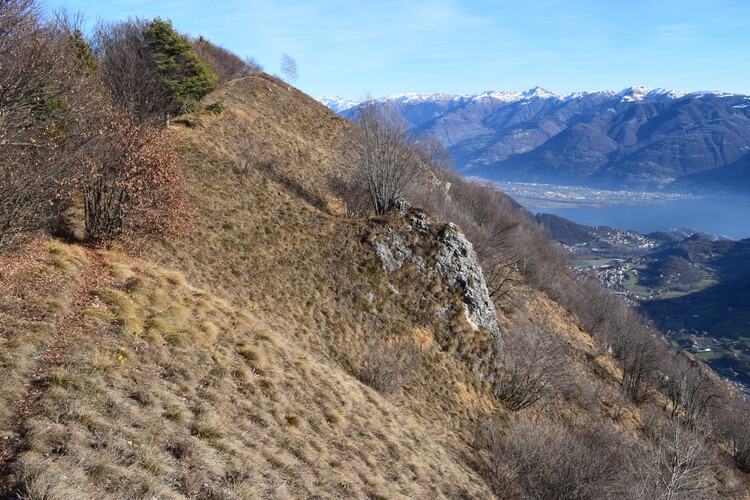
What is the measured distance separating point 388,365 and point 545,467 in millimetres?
9228

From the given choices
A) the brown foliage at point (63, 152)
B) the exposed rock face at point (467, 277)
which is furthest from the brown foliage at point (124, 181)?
the exposed rock face at point (467, 277)

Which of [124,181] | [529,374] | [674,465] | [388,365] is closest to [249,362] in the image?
[388,365]

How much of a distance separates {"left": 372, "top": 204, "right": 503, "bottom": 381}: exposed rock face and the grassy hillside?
30 centimetres

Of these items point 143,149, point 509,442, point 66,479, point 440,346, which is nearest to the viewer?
point 66,479

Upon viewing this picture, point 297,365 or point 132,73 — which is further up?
point 132,73

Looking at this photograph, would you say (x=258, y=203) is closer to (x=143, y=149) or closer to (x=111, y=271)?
(x=143, y=149)

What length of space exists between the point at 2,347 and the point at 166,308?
550 centimetres

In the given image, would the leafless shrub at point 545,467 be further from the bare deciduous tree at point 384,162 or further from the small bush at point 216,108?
the small bush at point 216,108

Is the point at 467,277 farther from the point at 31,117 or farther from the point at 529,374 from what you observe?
the point at 31,117

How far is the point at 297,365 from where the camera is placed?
666 inches

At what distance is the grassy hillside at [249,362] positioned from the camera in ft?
28.9

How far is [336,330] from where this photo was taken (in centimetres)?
2403

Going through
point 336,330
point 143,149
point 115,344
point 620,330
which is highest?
point 143,149

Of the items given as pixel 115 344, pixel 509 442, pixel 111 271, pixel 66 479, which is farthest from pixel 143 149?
pixel 509 442
